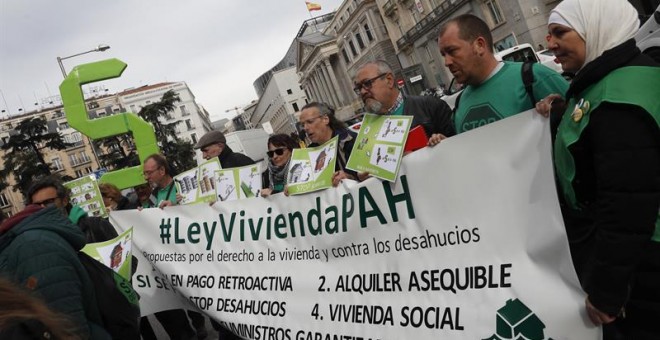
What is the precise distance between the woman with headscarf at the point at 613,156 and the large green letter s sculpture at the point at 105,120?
926 centimetres

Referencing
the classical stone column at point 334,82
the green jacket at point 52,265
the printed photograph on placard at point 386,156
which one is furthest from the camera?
the classical stone column at point 334,82

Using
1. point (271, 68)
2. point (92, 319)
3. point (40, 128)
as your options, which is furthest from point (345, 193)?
point (271, 68)

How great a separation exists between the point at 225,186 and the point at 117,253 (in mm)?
967

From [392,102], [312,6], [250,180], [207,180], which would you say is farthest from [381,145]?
[312,6]

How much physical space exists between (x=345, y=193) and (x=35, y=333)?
1860 millimetres

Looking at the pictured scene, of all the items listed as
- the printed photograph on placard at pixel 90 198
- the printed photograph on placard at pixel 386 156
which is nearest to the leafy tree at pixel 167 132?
the printed photograph on placard at pixel 90 198

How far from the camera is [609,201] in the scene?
5.27 feet

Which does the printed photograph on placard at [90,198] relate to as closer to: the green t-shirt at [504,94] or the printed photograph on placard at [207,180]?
the printed photograph on placard at [207,180]

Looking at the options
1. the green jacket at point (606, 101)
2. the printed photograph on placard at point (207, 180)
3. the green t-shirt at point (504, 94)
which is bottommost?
the green jacket at point (606, 101)

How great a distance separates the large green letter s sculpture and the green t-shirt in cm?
842

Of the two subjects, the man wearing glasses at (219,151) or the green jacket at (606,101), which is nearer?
the green jacket at (606,101)

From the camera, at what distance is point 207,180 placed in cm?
426

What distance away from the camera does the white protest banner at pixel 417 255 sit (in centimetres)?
204

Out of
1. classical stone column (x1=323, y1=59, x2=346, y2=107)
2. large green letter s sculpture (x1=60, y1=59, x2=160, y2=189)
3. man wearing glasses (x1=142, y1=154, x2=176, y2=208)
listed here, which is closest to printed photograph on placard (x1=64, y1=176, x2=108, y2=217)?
man wearing glasses (x1=142, y1=154, x2=176, y2=208)
